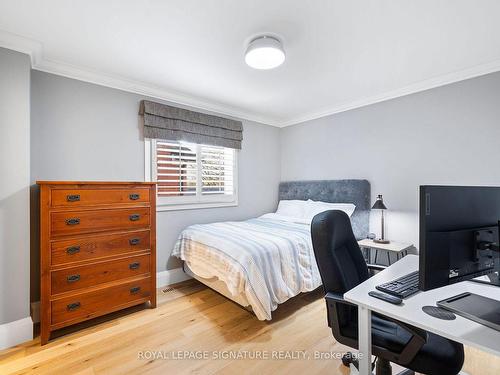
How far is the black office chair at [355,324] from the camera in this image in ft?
3.32

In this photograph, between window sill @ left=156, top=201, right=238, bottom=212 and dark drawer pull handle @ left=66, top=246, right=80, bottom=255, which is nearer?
dark drawer pull handle @ left=66, top=246, right=80, bottom=255

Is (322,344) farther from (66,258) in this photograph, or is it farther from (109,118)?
(109,118)

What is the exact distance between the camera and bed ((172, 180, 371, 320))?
78.6 inches

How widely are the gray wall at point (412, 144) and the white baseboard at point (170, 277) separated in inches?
95.3

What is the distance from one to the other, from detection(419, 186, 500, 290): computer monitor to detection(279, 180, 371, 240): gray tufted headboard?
219 centimetres

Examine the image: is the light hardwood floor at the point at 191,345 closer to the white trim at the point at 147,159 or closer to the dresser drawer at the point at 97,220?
the dresser drawer at the point at 97,220

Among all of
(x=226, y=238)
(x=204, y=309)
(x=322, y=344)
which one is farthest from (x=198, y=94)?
(x=322, y=344)

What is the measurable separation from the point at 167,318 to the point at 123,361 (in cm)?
56

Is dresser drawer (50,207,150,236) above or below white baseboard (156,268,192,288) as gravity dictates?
above

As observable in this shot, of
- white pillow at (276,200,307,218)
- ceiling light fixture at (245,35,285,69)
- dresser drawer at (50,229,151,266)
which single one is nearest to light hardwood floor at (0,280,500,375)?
dresser drawer at (50,229,151,266)

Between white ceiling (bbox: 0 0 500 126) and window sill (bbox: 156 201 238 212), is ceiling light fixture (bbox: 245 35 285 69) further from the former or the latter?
window sill (bbox: 156 201 238 212)

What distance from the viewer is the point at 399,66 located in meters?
2.38

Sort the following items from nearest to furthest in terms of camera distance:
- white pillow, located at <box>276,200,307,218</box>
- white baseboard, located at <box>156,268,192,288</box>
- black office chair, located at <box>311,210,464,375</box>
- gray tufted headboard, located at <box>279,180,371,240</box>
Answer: black office chair, located at <box>311,210,464,375</box>, white baseboard, located at <box>156,268,192,288</box>, gray tufted headboard, located at <box>279,180,371,240</box>, white pillow, located at <box>276,200,307,218</box>

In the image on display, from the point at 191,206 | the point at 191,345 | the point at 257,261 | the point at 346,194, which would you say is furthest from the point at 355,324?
the point at 191,206
